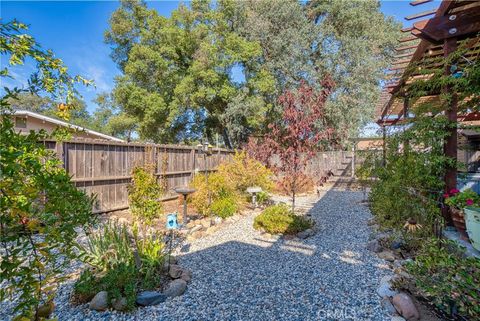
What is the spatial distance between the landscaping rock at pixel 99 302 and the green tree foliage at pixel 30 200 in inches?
39.7

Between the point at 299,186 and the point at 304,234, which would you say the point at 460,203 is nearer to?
the point at 304,234

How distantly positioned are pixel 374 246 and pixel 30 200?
12.7ft

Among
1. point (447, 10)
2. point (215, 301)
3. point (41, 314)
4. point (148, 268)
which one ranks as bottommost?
point (215, 301)

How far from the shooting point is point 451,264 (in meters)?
2.04

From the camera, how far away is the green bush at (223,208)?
567cm

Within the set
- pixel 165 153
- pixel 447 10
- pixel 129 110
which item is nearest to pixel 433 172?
pixel 447 10

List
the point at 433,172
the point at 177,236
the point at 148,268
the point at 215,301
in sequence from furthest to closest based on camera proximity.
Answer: the point at 177,236 < the point at 433,172 < the point at 148,268 < the point at 215,301

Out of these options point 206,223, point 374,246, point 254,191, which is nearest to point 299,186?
point 254,191

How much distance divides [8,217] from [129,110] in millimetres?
14722

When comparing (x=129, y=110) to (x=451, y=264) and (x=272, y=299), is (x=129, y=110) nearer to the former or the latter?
(x=272, y=299)

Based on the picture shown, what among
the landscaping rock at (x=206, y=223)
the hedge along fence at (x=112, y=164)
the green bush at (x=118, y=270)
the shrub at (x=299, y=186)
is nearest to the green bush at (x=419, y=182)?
the landscaping rock at (x=206, y=223)

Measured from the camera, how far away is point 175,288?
8.65 ft

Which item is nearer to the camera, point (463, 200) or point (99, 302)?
point (99, 302)

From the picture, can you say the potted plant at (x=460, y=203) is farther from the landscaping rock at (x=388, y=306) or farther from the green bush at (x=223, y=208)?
the green bush at (x=223, y=208)
